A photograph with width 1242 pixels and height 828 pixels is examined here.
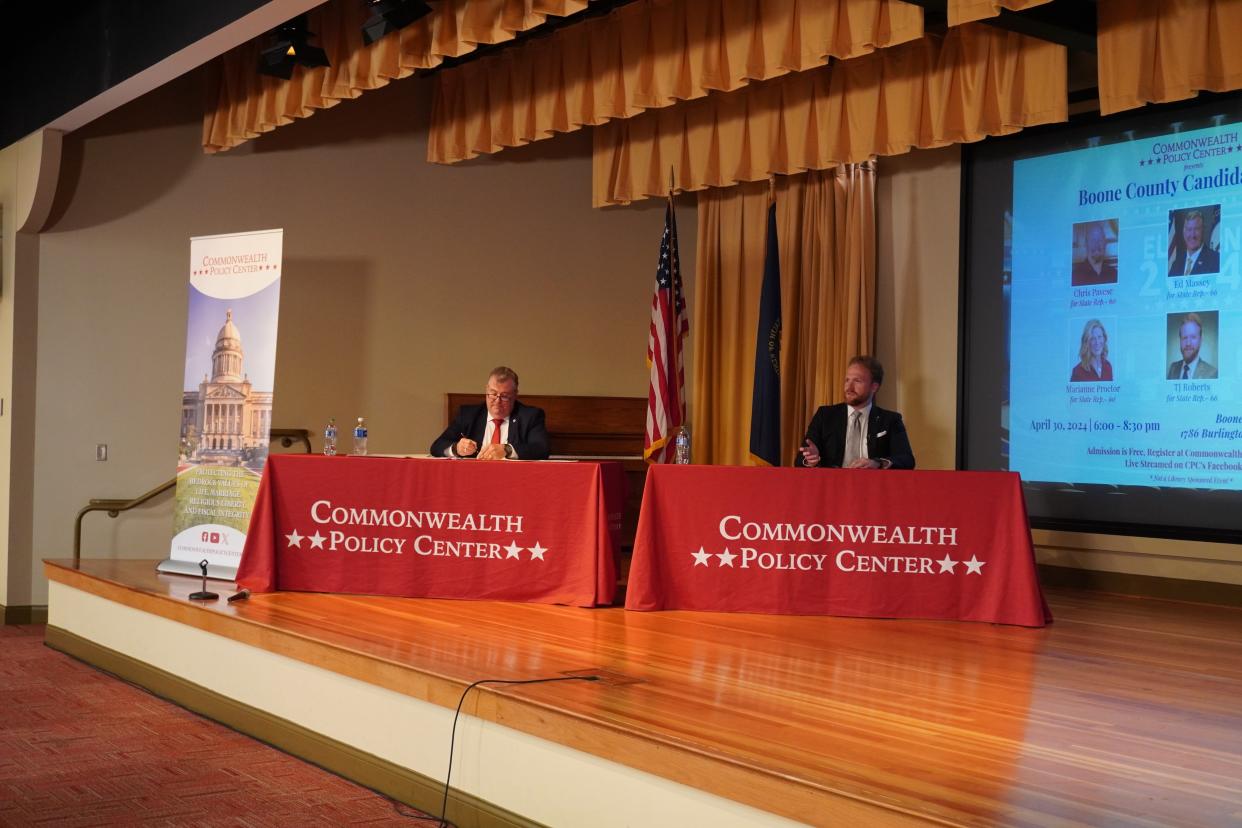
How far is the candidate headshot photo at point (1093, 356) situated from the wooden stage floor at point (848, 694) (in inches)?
50.7

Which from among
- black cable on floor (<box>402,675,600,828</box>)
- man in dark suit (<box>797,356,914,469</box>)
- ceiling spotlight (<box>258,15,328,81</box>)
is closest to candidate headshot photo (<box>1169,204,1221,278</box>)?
man in dark suit (<box>797,356,914,469</box>)

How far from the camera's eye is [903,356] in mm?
7031

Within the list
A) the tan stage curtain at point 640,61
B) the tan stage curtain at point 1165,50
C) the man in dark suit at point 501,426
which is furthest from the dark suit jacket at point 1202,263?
the man in dark suit at point 501,426

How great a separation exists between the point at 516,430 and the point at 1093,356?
3031mm

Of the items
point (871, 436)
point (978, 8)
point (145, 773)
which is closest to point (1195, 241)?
point (871, 436)

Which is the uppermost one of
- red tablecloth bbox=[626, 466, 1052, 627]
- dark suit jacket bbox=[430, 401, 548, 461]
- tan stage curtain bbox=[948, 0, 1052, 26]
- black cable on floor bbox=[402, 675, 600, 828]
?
tan stage curtain bbox=[948, 0, 1052, 26]

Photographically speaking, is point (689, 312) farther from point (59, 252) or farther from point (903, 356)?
point (59, 252)

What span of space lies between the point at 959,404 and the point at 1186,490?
4.33ft

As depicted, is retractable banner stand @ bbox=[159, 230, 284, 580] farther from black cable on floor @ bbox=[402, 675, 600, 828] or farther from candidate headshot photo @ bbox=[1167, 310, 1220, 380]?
candidate headshot photo @ bbox=[1167, 310, 1220, 380]

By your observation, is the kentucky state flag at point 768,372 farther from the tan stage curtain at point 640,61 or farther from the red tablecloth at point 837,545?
the red tablecloth at point 837,545

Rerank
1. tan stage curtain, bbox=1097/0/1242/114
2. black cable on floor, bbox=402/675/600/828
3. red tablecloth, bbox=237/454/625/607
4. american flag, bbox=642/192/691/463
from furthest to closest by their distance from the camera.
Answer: american flag, bbox=642/192/691/463
red tablecloth, bbox=237/454/625/607
tan stage curtain, bbox=1097/0/1242/114
black cable on floor, bbox=402/675/600/828

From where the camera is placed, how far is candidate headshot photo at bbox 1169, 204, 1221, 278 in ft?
18.7

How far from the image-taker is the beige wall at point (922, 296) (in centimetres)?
679

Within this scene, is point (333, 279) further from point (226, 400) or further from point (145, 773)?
point (145, 773)
